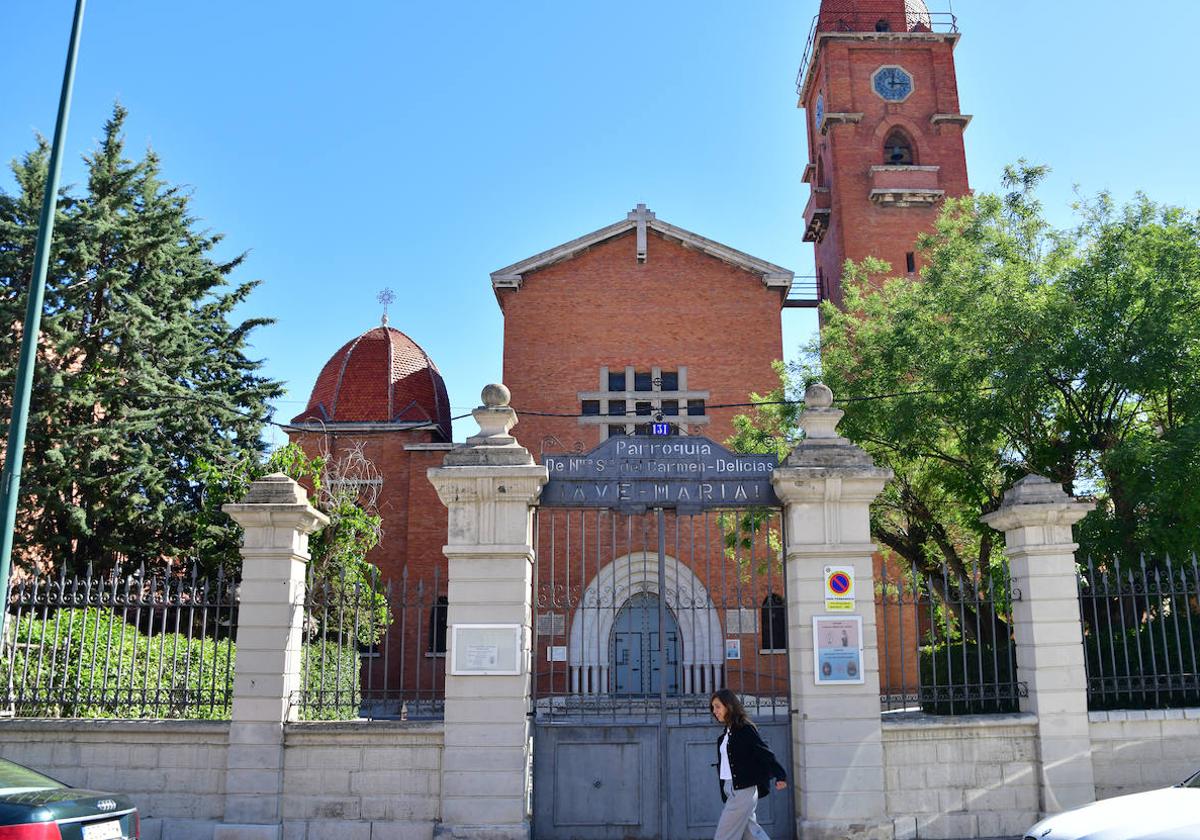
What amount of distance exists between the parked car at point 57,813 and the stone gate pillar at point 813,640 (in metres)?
5.98

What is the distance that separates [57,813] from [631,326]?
2016cm

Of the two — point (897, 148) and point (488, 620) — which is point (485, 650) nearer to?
point (488, 620)

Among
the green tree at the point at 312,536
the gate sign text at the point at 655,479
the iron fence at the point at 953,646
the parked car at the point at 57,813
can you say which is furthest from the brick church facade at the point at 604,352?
the parked car at the point at 57,813

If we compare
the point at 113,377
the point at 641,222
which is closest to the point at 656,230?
the point at 641,222

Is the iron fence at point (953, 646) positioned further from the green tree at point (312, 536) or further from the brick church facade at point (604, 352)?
the green tree at point (312, 536)

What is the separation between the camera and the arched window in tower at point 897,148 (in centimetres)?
2992

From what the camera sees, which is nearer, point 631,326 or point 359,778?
point 359,778

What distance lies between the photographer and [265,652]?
9664mm

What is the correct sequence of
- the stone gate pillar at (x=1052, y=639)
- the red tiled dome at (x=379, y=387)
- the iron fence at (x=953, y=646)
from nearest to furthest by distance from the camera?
the stone gate pillar at (x=1052, y=639), the iron fence at (x=953, y=646), the red tiled dome at (x=379, y=387)

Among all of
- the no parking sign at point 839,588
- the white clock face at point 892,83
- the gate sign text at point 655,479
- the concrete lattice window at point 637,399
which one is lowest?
the no parking sign at point 839,588

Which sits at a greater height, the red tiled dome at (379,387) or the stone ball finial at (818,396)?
the red tiled dome at (379,387)

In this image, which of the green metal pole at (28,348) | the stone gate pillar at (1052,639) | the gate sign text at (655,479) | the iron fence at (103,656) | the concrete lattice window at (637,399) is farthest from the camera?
the concrete lattice window at (637,399)

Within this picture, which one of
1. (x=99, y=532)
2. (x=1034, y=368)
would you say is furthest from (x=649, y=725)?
(x=99, y=532)

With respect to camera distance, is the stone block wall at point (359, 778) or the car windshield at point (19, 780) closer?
the car windshield at point (19, 780)
